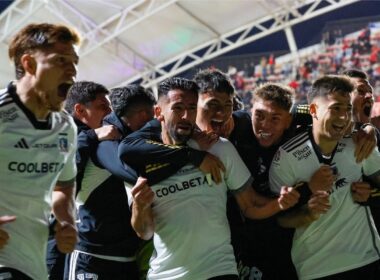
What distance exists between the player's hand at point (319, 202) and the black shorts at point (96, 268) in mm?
1185

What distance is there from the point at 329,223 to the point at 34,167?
1.54 metres

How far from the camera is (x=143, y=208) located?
2.99m

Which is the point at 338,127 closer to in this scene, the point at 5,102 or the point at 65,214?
the point at 65,214

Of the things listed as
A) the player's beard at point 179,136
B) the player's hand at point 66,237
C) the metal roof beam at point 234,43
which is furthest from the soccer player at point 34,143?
the metal roof beam at point 234,43

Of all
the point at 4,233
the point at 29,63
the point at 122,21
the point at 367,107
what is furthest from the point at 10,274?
the point at 122,21

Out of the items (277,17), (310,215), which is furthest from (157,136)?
(277,17)

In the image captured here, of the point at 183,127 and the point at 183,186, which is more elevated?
the point at 183,127

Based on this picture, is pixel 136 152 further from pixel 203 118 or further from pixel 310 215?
pixel 310 215

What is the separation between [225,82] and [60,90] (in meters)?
1.14

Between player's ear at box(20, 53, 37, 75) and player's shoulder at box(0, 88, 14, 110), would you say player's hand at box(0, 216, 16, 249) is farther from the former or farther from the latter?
player's ear at box(20, 53, 37, 75)

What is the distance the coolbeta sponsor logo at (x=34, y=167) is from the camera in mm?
2572

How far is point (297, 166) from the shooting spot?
3.33m

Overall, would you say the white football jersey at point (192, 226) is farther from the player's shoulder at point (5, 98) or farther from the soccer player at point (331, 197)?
the player's shoulder at point (5, 98)

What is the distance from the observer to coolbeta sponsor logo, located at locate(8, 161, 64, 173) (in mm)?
2572
